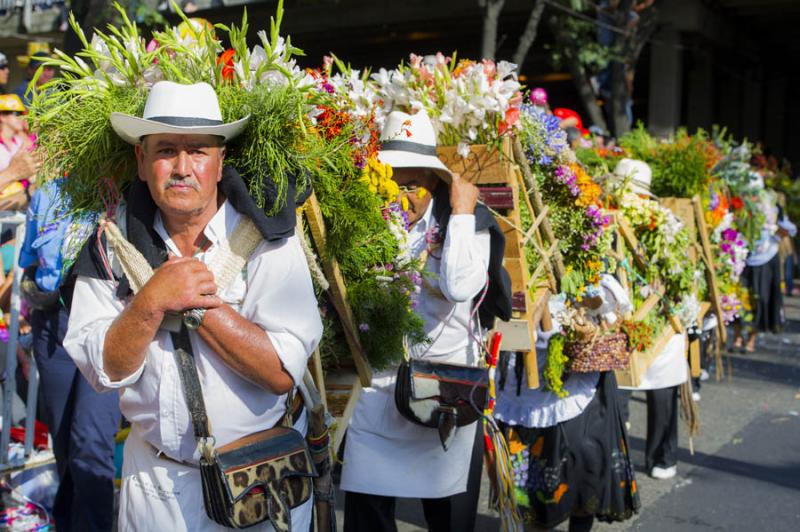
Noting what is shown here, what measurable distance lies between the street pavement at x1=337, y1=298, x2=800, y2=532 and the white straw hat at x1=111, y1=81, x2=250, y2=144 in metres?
3.48

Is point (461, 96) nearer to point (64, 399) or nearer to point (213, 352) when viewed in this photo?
point (213, 352)

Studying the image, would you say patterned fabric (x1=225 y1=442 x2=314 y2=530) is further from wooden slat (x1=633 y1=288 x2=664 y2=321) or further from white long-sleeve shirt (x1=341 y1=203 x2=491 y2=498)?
wooden slat (x1=633 y1=288 x2=664 y2=321)

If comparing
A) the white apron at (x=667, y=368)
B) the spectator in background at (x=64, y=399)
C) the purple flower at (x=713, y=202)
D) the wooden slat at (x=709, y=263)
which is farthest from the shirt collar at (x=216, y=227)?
the purple flower at (x=713, y=202)

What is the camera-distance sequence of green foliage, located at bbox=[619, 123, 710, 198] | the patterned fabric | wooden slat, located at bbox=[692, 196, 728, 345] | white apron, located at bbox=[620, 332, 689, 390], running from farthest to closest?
green foliage, located at bbox=[619, 123, 710, 198] → wooden slat, located at bbox=[692, 196, 728, 345] → white apron, located at bbox=[620, 332, 689, 390] → the patterned fabric

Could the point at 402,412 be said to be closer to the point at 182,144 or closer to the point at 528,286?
the point at 528,286

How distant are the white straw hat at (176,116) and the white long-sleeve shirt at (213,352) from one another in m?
0.27

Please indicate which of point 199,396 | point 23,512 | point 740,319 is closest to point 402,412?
point 199,396

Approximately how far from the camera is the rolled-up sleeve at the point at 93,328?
8.40ft

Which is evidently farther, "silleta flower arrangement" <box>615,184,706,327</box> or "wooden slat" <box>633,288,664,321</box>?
"silleta flower arrangement" <box>615,184,706,327</box>

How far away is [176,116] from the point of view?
2.64 m

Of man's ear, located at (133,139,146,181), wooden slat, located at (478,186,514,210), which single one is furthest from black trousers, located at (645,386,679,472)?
man's ear, located at (133,139,146,181)

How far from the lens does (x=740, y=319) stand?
34.1 feet

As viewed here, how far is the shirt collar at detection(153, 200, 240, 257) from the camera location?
2.75 meters

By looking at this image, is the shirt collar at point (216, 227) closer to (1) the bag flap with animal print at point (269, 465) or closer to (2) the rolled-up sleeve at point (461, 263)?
(1) the bag flap with animal print at point (269, 465)
